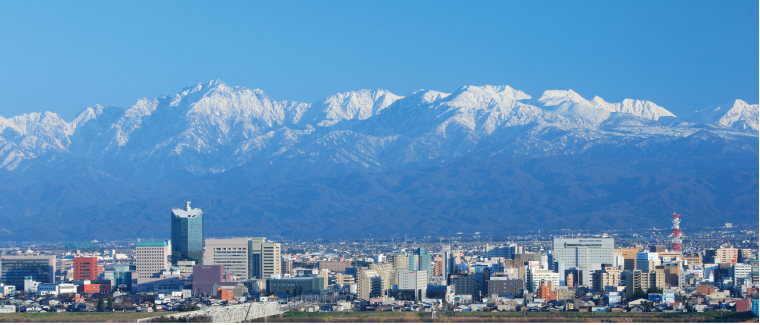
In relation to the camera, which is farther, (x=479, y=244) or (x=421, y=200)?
(x=421, y=200)

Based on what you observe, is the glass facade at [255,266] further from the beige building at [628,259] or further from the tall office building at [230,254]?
the beige building at [628,259]

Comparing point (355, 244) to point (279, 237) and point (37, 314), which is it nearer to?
point (279, 237)

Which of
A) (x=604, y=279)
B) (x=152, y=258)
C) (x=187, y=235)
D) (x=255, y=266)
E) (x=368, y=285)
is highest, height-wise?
(x=187, y=235)

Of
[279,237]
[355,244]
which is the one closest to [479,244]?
[355,244]

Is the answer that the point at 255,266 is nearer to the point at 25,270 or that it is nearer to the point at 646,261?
the point at 25,270

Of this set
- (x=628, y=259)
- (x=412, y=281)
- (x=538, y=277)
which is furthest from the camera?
(x=628, y=259)

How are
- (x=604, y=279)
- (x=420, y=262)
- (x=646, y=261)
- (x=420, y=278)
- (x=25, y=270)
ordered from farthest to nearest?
(x=420, y=262) → (x=25, y=270) → (x=646, y=261) → (x=604, y=279) → (x=420, y=278)

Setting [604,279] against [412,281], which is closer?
[412,281]

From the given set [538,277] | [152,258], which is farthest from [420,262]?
[152,258]
